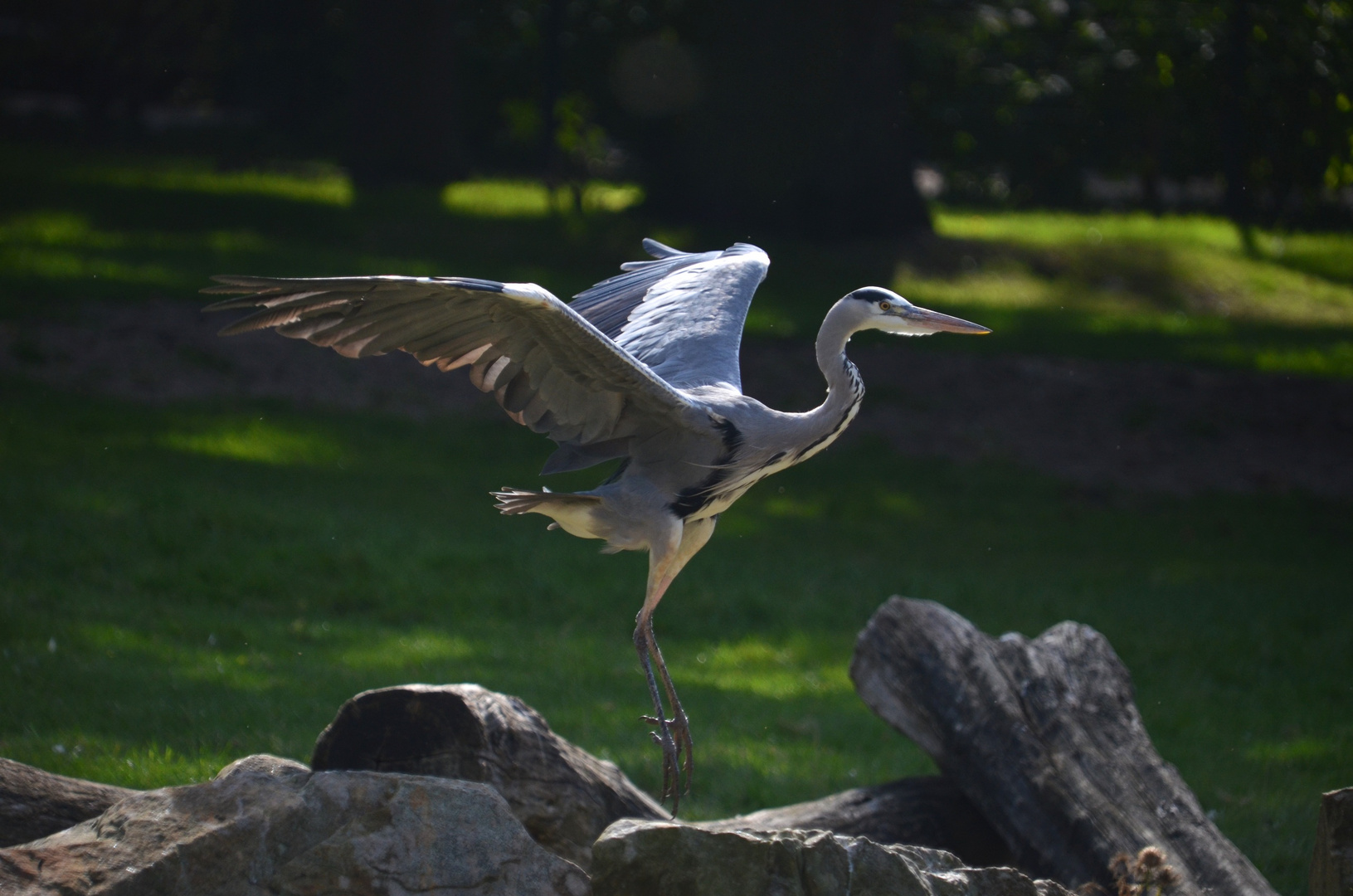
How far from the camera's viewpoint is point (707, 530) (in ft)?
17.2

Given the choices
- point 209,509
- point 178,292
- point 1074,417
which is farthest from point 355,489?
point 1074,417

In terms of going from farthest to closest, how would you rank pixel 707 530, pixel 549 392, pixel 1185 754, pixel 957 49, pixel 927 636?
pixel 957 49, pixel 1185 754, pixel 927 636, pixel 707 530, pixel 549 392

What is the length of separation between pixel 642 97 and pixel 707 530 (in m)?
15.3

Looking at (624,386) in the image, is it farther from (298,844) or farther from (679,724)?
(298,844)

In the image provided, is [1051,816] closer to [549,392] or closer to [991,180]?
[549,392]

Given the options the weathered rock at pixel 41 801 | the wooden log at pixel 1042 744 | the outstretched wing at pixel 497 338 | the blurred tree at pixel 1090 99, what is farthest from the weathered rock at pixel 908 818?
the blurred tree at pixel 1090 99

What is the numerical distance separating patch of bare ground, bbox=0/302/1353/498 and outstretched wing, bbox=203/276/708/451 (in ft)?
22.6

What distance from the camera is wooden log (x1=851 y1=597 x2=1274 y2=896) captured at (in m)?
5.26

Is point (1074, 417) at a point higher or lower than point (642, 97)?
lower

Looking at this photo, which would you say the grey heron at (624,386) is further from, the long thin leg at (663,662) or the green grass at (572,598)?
the green grass at (572,598)

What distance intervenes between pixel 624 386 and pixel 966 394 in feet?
28.3

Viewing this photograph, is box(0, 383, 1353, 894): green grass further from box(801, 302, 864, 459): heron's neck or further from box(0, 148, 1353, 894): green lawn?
box(801, 302, 864, 459): heron's neck

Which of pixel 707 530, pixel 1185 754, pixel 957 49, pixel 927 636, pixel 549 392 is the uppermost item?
pixel 957 49

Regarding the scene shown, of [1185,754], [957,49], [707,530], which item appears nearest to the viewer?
[707,530]
